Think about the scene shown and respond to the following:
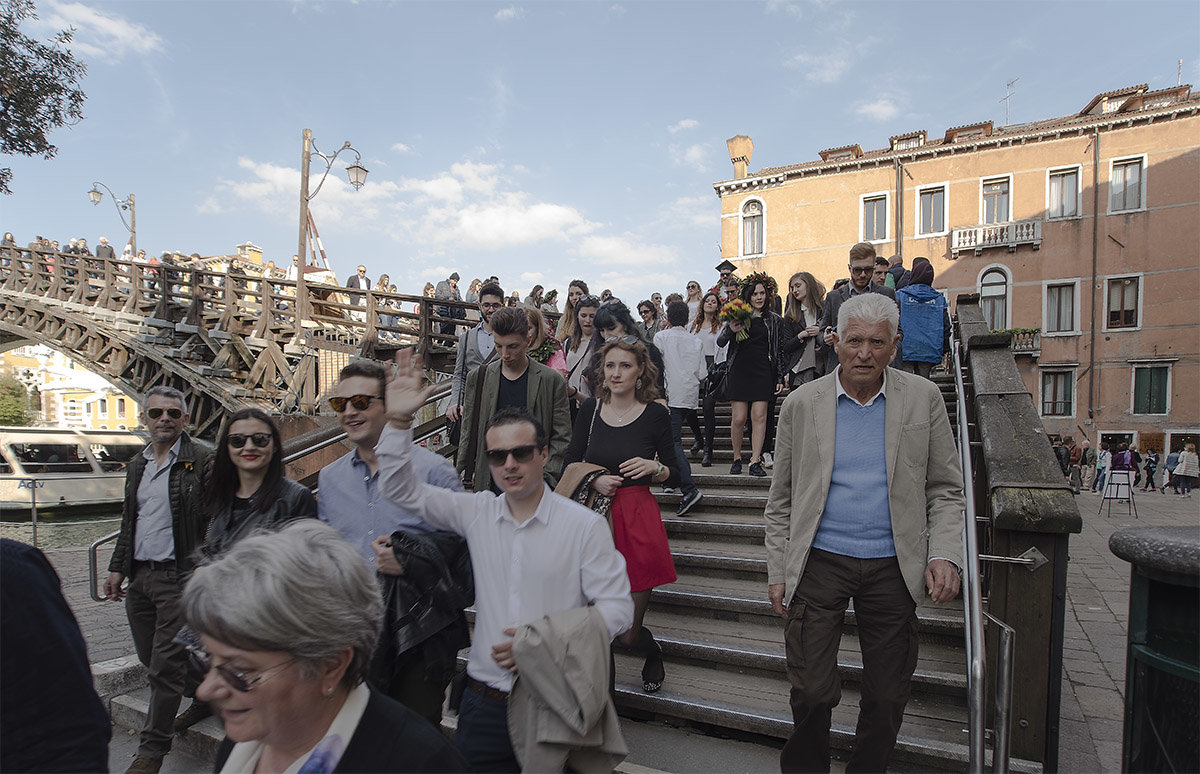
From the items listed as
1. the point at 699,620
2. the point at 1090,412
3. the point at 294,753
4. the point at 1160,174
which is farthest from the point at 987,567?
the point at 1160,174

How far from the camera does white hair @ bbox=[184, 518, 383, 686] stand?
50.1 inches

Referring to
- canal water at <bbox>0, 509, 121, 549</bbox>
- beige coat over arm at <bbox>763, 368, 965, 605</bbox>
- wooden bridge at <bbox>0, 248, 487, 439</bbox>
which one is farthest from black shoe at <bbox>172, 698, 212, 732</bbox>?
canal water at <bbox>0, 509, 121, 549</bbox>

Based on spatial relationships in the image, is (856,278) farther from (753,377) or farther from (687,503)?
(687,503)

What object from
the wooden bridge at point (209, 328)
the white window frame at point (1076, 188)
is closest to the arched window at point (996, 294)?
the white window frame at point (1076, 188)

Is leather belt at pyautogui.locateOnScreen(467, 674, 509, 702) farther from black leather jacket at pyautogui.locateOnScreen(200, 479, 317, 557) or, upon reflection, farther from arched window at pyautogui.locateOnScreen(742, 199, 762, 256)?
arched window at pyautogui.locateOnScreen(742, 199, 762, 256)

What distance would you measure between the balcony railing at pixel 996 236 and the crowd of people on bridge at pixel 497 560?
2957cm

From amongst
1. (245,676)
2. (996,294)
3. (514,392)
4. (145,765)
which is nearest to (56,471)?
(145,765)

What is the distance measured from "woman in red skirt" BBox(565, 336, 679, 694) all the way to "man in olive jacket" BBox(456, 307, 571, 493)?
0.80 ft

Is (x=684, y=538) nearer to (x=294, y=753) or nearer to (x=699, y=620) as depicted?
(x=699, y=620)

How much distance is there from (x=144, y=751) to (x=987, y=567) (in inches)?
191

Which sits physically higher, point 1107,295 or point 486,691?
point 1107,295

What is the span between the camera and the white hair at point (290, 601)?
4.17 ft

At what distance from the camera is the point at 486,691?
7.18 feet

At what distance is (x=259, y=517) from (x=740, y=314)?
4334mm
